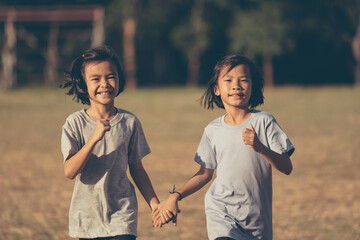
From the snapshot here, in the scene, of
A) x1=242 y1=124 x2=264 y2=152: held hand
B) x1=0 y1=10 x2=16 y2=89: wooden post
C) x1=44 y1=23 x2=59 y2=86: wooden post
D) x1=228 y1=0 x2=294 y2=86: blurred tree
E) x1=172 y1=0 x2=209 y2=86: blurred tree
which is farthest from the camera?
x1=172 y1=0 x2=209 y2=86: blurred tree

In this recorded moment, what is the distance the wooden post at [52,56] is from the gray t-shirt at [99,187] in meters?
33.6

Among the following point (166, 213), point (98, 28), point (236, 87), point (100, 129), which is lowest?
point (166, 213)

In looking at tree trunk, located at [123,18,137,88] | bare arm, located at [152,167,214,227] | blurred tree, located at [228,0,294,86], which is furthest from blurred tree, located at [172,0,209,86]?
bare arm, located at [152,167,214,227]

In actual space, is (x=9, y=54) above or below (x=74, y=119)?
below

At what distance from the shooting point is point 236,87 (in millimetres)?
3434

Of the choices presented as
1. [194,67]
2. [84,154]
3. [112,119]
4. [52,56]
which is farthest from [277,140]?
[194,67]

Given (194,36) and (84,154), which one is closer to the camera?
(84,154)

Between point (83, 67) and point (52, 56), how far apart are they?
34.1 metres

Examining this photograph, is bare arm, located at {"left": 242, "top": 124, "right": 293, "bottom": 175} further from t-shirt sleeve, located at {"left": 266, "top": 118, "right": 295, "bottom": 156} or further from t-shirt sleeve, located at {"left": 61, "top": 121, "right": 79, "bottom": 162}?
t-shirt sleeve, located at {"left": 61, "top": 121, "right": 79, "bottom": 162}

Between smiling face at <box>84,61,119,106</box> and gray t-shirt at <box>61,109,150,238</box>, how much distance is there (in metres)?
0.12

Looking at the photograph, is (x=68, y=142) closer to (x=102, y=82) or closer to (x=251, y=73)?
(x=102, y=82)

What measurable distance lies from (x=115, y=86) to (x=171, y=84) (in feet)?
127

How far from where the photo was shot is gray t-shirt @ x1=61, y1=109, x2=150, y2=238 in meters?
3.34

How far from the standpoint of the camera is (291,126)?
1605 centimetres
